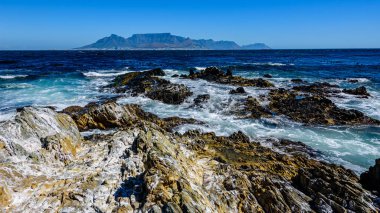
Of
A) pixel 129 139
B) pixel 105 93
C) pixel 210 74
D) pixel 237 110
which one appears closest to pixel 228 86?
pixel 210 74

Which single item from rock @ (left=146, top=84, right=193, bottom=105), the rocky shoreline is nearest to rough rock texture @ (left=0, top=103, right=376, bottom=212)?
the rocky shoreline

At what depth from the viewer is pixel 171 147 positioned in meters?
10.6

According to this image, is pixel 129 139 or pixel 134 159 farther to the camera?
pixel 129 139

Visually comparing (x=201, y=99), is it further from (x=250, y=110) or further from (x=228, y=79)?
(x=228, y=79)

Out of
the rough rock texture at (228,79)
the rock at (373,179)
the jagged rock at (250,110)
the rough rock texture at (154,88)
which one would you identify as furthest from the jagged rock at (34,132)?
the rough rock texture at (228,79)

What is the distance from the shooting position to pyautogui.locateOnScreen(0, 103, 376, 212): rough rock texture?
297 inches

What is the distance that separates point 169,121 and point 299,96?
1456 centimetres

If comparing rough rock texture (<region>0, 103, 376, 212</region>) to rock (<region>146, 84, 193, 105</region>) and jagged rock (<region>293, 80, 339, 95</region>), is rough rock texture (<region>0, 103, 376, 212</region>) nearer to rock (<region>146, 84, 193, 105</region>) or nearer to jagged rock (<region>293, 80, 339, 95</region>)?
rock (<region>146, 84, 193, 105</region>)

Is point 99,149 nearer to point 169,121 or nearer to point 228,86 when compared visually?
point 169,121

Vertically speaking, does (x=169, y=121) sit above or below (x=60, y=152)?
below

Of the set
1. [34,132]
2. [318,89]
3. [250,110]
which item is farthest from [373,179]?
[318,89]

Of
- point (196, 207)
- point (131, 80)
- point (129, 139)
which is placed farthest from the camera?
point (131, 80)

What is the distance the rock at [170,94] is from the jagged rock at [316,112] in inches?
313

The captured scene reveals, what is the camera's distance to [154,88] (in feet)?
101
